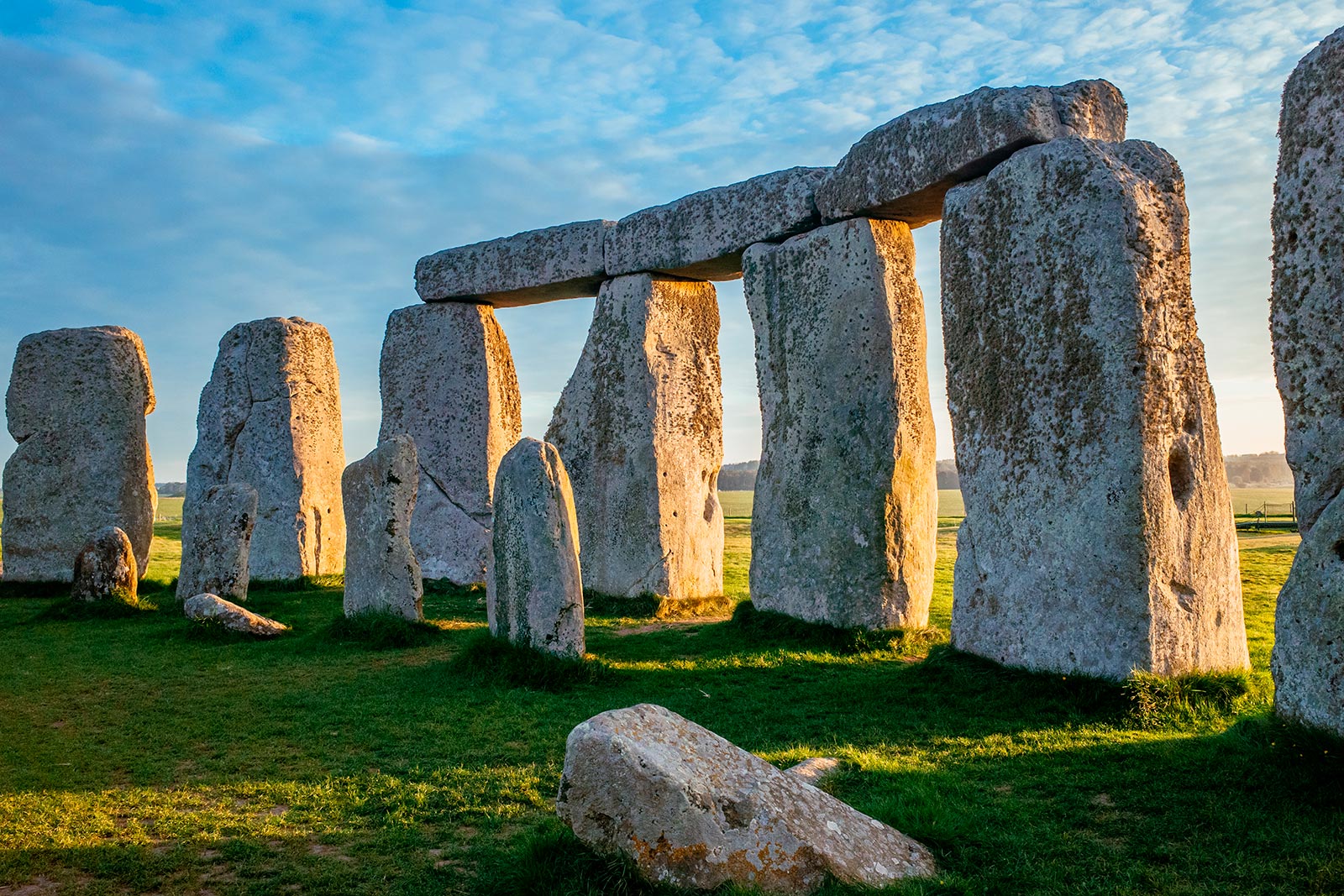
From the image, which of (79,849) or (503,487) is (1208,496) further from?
(79,849)

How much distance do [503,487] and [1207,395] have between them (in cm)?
524

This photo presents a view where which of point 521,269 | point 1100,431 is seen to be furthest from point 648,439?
point 1100,431

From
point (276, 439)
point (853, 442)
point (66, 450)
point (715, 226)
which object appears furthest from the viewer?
point (276, 439)

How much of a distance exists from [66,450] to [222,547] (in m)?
4.17

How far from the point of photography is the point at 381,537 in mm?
10172

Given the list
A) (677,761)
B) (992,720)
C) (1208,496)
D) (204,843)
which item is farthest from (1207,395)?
(204,843)

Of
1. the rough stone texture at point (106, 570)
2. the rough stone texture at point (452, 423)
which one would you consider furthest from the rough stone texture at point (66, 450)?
the rough stone texture at point (452, 423)

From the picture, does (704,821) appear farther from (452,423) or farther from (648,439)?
(452,423)

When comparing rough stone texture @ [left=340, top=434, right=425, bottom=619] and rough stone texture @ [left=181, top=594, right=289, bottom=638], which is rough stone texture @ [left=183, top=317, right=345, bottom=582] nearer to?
rough stone texture @ [left=181, top=594, right=289, bottom=638]

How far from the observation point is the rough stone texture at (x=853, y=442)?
915cm

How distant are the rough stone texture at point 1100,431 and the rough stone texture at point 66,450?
12.6 metres

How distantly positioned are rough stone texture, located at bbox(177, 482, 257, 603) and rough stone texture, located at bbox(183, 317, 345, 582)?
6.79 ft

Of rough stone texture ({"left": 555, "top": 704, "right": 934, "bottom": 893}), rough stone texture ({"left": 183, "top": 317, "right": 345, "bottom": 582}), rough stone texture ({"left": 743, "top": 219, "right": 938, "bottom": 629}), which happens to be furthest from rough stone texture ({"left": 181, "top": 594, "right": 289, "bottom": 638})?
rough stone texture ({"left": 555, "top": 704, "right": 934, "bottom": 893})

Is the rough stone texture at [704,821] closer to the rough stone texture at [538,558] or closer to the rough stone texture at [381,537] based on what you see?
the rough stone texture at [538,558]
